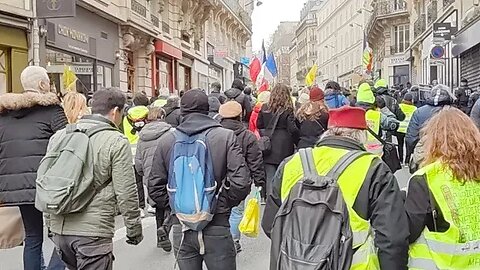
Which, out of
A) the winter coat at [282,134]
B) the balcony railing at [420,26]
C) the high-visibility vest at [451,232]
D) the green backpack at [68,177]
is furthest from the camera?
the balcony railing at [420,26]

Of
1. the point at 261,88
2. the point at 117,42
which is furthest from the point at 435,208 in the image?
the point at 117,42

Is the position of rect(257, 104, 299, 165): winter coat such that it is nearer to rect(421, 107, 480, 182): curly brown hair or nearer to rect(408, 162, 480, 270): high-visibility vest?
rect(421, 107, 480, 182): curly brown hair

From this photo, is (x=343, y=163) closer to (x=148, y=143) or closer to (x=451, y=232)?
(x=451, y=232)

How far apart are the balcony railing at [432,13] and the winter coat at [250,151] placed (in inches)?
1272

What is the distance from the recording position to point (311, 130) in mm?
9328

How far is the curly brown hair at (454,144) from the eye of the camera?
144 inches

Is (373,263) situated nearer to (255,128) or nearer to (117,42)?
(255,128)

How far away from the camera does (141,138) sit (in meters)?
8.01

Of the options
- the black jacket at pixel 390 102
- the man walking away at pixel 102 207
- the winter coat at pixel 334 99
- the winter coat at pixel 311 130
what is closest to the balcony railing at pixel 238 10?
the black jacket at pixel 390 102

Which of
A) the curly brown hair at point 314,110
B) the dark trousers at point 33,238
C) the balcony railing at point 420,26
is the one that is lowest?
the dark trousers at point 33,238

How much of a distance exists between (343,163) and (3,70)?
46.7ft

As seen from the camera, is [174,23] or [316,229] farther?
[174,23]

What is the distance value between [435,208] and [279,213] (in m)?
0.79

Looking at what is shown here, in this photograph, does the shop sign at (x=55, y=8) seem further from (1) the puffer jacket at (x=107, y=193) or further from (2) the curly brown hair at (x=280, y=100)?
(1) the puffer jacket at (x=107, y=193)
